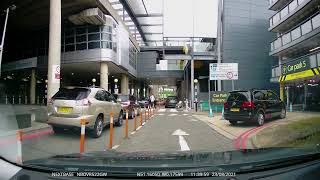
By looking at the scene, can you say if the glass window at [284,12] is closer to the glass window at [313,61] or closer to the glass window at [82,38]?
the glass window at [313,61]

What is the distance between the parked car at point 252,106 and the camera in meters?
13.7

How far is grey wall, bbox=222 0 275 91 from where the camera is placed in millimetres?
37531

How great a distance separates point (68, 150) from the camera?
24.3ft

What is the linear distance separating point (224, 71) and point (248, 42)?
12.3 metres

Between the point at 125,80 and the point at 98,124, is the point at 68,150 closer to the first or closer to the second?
the point at 98,124

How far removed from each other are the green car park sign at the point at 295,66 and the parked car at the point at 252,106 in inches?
381

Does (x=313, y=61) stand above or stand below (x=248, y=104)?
above

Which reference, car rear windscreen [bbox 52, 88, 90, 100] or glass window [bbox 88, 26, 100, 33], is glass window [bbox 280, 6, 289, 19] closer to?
glass window [bbox 88, 26, 100, 33]

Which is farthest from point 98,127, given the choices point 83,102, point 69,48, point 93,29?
point 69,48

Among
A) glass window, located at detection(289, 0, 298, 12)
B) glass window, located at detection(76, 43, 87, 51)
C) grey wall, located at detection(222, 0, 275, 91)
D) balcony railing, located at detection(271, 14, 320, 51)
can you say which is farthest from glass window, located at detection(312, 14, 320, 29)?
glass window, located at detection(76, 43, 87, 51)

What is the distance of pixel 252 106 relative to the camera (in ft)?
44.5

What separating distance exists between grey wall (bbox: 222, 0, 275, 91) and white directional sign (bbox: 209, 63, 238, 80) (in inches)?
402

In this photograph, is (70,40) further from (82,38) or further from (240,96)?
(240,96)

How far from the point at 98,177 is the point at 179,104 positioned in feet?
132
